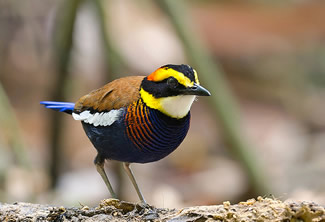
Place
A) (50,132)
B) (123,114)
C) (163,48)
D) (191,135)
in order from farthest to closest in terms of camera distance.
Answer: (163,48)
(191,135)
(50,132)
(123,114)

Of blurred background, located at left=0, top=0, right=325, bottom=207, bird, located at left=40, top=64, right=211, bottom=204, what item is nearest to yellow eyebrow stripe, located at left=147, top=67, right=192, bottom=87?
bird, located at left=40, top=64, right=211, bottom=204

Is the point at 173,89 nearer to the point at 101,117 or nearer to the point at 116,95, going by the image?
the point at 116,95

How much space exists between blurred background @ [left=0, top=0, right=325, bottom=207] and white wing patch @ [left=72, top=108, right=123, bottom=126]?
2384 millimetres

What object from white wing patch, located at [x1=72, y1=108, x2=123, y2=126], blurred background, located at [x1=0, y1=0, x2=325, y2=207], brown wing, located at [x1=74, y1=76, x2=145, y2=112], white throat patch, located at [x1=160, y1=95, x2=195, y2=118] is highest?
blurred background, located at [x1=0, y1=0, x2=325, y2=207]

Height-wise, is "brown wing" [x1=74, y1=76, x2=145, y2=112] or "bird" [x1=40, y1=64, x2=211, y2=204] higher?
"brown wing" [x1=74, y1=76, x2=145, y2=112]

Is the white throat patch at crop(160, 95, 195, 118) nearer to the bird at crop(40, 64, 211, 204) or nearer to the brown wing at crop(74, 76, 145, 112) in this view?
the bird at crop(40, 64, 211, 204)

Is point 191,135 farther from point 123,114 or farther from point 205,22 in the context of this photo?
point 123,114

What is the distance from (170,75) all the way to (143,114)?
1.21 feet

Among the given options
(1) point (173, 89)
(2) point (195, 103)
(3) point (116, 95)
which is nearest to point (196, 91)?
(1) point (173, 89)

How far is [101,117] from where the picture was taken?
13.9ft

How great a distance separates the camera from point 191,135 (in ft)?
38.2

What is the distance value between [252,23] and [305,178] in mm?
7570

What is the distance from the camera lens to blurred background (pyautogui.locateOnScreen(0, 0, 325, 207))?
7.02m

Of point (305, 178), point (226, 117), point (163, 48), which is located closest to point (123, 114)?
point (226, 117)
